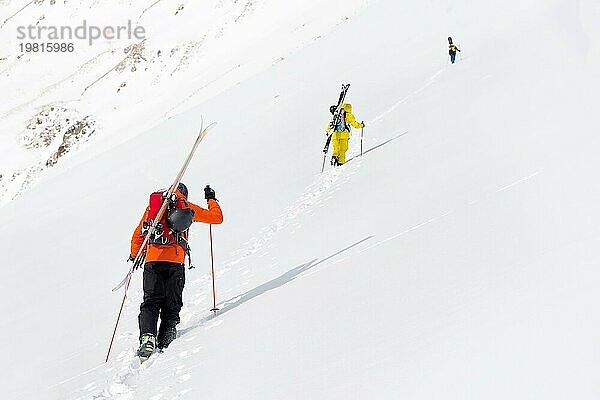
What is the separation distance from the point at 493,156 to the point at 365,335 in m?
4.78

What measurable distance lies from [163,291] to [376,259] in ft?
6.03

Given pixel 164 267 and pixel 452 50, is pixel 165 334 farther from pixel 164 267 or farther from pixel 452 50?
pixel 452 50

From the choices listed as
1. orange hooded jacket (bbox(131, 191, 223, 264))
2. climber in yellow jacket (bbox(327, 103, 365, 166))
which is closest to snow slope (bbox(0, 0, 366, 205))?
climber in yellow jacket (bbox(327, 103, 365, 166))

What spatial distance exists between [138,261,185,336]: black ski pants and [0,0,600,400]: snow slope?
26 centimetres

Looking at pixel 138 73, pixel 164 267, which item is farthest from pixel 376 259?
pixel 138 73

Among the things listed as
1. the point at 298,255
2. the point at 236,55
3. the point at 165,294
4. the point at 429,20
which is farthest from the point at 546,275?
the point at 236,55

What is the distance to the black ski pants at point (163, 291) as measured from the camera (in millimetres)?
5867

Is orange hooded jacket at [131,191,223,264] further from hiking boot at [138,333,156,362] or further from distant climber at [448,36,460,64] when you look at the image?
distant climber at [448,36,460,64]

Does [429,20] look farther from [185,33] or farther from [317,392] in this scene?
[317,392]

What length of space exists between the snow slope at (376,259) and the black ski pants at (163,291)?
261 millimetres

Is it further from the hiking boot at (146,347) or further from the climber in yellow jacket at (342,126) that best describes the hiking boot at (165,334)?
the climber in yellow jacket at (342,126)

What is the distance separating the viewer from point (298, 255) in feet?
25.1

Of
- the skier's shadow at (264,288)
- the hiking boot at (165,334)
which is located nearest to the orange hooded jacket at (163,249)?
the hiking boot at (165,334)

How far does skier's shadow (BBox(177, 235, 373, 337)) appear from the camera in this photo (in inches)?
250
